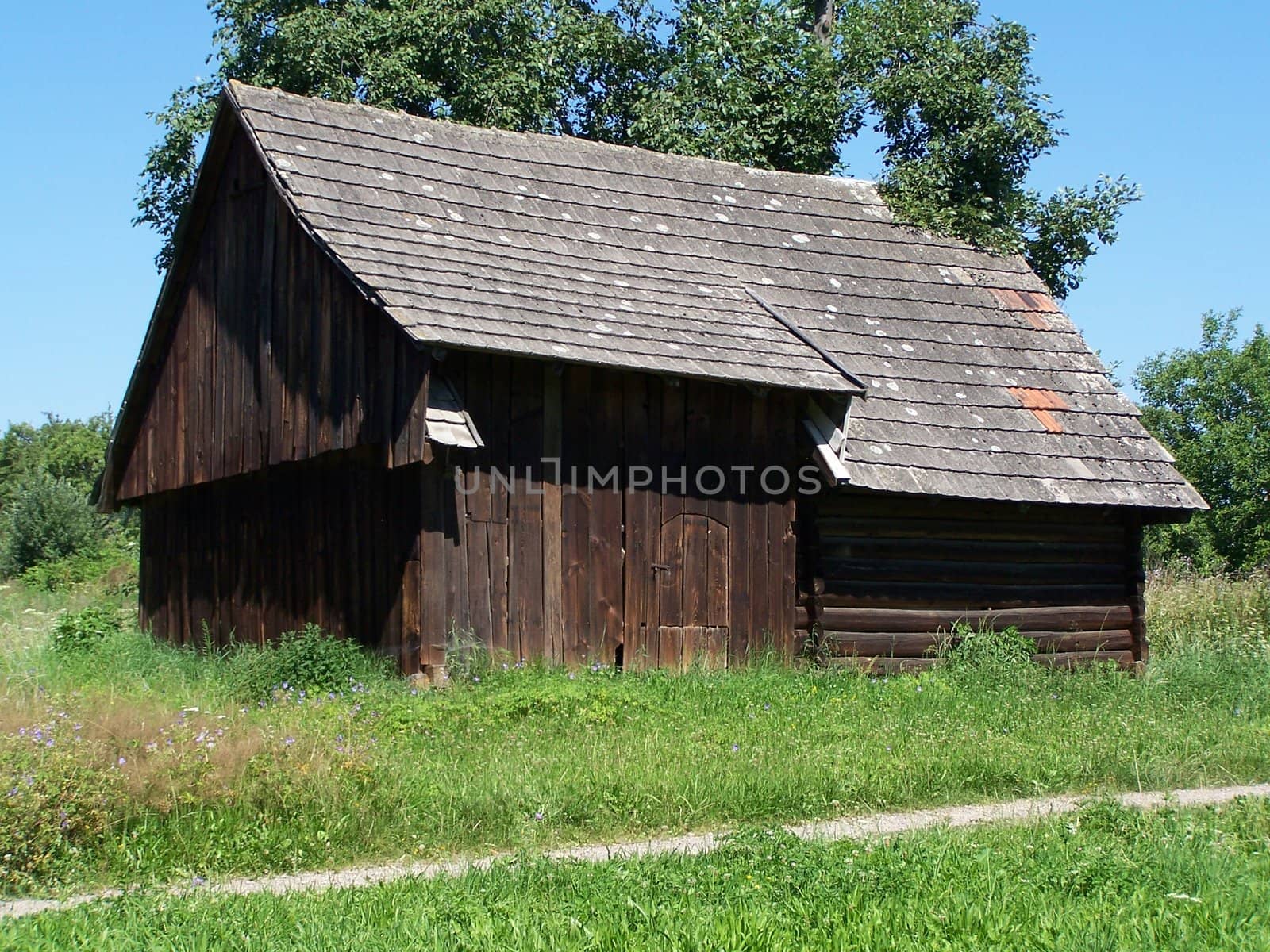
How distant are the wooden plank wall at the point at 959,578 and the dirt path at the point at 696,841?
18.5ft

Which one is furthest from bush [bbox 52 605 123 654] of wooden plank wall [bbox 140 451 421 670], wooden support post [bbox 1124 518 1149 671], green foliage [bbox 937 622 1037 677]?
wooden support post [bbox 1124 518 1149 671]

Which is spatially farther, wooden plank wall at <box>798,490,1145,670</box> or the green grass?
wooden plank wall at <box>798,490,1145,670</box>

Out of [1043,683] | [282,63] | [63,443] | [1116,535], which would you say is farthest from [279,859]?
[63,443]

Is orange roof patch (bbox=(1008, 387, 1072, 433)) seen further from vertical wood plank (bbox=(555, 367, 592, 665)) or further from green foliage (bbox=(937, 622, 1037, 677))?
vertical wood plank (bbox=(555, 367, 592, 665))

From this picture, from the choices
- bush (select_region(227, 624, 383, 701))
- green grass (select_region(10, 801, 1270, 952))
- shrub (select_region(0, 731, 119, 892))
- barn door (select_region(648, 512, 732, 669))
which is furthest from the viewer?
barn door (select_region(648, 512, 732, 669))

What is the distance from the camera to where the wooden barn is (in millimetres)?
13117

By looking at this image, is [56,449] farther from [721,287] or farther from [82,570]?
[721,287]

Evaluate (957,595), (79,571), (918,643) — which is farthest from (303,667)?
(79,571)

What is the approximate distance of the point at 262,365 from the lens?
15.1 metres

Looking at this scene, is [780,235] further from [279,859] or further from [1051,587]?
[279,859]

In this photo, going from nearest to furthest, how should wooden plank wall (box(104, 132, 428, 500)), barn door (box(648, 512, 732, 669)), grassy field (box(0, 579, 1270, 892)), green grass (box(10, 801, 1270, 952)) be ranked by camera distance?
green grass (box(10, 801, 1270, 952))
grassy field (box(0, 579, 1270, 892))
wooden plank wall (box(104, 132, 428, 500))
barn door (box(648, 512, 732, 669))

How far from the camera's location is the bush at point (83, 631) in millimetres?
15969

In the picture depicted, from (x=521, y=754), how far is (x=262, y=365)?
7.21m

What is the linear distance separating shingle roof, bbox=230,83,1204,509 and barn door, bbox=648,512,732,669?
1572mm
